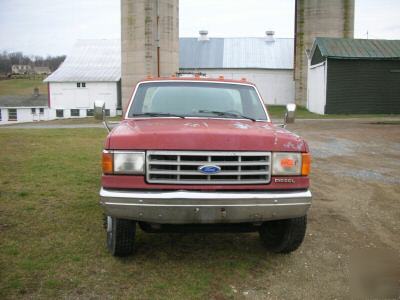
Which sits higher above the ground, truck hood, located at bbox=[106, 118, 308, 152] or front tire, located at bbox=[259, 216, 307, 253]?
truck hood, located at bbox=[106, 118, 308, 152]

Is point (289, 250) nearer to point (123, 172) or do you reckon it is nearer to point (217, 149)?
point (217, 149)

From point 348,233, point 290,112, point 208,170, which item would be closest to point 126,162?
point 208,170

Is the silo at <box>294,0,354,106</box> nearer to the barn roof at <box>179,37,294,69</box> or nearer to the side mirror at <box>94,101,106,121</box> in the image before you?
the barn roof at <box>179,37,294,69</box>

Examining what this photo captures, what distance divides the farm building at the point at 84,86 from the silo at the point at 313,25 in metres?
17.9

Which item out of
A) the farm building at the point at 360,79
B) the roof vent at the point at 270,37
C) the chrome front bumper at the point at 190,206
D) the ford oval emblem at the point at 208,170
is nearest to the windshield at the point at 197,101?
the ford oval emblem at the point at 208,170

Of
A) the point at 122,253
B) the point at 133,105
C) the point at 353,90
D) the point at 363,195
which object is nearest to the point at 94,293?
the point at 122,253

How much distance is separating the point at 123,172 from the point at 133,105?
1683mm

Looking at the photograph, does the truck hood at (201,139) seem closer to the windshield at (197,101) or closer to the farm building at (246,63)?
the windshield at (197,101)

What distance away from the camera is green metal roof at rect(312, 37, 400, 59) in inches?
1202

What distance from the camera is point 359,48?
104 ft

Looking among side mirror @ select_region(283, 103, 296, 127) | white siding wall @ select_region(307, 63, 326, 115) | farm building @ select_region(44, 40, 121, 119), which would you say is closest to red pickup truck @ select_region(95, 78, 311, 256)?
side mirror @ select_region(283, 103, 296, 127)

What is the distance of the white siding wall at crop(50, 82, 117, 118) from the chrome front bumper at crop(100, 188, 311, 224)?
4473 centimetres

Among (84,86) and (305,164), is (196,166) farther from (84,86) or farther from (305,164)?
(84,86)

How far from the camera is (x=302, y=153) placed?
171 inches
